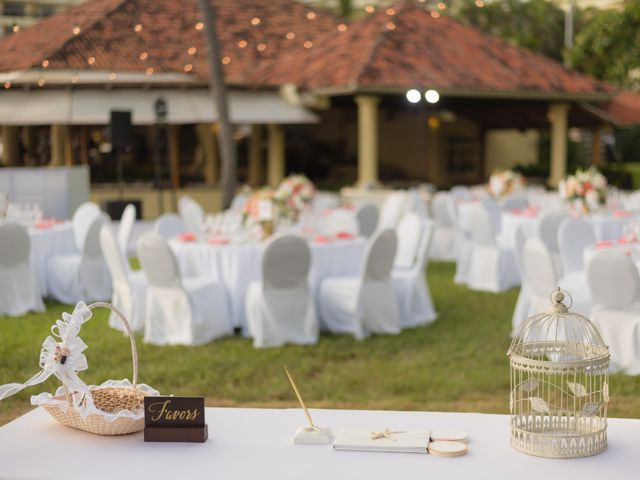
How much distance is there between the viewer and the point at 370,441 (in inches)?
120

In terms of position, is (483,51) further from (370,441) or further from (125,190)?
(370,441)

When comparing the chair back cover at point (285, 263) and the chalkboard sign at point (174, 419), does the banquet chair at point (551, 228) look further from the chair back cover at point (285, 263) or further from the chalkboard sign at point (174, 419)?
the chalkboard sign at point (174, 419)

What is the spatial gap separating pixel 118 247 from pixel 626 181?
1974 cm

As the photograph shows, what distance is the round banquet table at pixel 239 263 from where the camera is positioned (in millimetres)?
9141

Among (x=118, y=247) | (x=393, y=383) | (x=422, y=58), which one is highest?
(x=422, y=58)

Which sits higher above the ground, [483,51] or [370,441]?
[483,51]

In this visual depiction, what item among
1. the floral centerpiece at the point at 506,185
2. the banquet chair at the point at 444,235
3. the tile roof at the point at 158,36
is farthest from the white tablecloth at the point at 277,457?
the tile roof at the point at 158,36

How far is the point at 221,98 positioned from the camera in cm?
1881

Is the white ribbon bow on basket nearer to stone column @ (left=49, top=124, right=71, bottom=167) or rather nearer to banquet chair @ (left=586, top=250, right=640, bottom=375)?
banquet chair @ (left=586, top=250, right=640, bottom=375)

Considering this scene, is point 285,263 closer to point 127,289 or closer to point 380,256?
point 380,256

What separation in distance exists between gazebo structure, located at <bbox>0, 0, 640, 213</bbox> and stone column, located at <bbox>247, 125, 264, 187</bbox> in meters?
0.04

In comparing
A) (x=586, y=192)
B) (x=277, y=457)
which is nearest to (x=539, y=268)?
(x=586, y=192)

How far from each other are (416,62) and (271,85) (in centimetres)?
342

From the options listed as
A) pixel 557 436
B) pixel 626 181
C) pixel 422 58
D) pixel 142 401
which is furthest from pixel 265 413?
pixel 626 181
